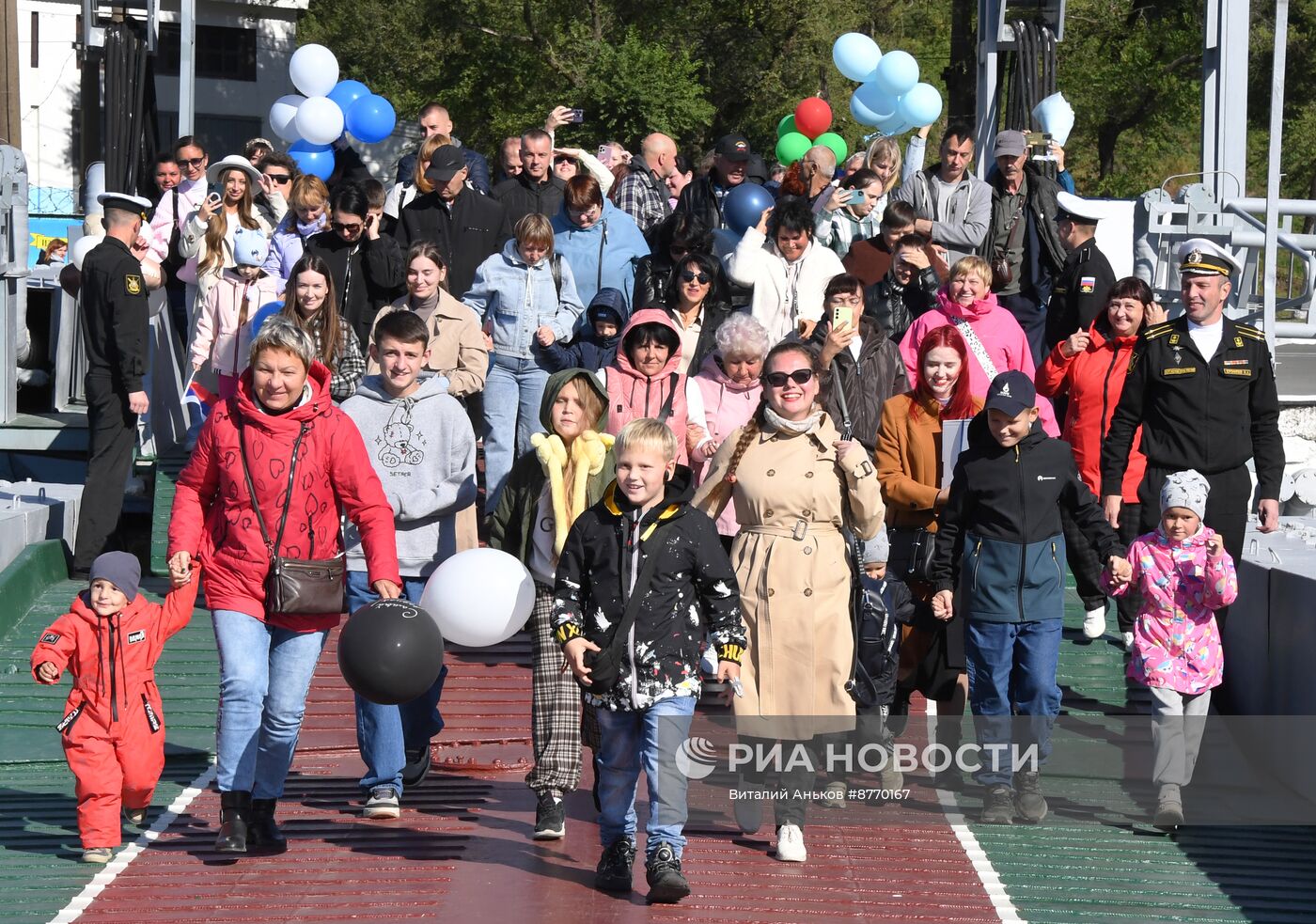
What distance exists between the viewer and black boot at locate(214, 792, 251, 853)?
21.3ft

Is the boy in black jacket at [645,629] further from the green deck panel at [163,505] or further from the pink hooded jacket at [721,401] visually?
the green deck panel at [163,505]

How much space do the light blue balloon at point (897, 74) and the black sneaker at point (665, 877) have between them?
1113 centimetres

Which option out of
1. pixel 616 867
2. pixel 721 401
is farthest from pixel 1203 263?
pixel 616 867

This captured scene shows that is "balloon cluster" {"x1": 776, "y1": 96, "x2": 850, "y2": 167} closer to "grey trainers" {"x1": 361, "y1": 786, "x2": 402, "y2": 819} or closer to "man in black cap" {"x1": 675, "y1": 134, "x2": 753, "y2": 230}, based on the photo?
"man in black cap" {"x1": 675, "y1": 134, "x2": 753, "y2": 230}

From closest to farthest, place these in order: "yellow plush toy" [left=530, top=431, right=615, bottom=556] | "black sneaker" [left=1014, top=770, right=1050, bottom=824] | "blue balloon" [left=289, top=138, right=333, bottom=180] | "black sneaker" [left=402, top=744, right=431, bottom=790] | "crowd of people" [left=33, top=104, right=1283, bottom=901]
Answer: "crowd of people" [left=33, top=104, right=1283, bottom=901]
"yellow plush toy" [left=530, top=431, right=615, bottom=556]
"black sneaker" [left=1014, top=770, right=1050, bottom=824]
"black sneaker" [left=402, top=744, right=431, bottom=790]
"blue balloon" [left=289, top=138, right=333, bottom=180]

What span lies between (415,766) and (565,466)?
1532mm

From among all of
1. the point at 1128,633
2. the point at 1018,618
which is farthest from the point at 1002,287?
the point at 1018,618

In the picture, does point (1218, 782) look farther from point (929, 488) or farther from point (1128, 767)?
point (929, 488)

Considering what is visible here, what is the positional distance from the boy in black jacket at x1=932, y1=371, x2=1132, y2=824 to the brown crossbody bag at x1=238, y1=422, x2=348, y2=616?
2428 millimetres

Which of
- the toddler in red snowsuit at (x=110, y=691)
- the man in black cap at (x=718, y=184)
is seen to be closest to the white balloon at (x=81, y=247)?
the man in black cap at (x=718, y=184)

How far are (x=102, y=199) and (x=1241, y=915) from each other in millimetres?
7284

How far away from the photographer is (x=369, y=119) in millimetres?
16609

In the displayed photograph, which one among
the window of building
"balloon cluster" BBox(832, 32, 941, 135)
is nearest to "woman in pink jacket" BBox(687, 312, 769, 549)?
"balloon cluster" BBox(832, 32, 941, 135)

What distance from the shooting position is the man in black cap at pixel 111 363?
33.2ft
